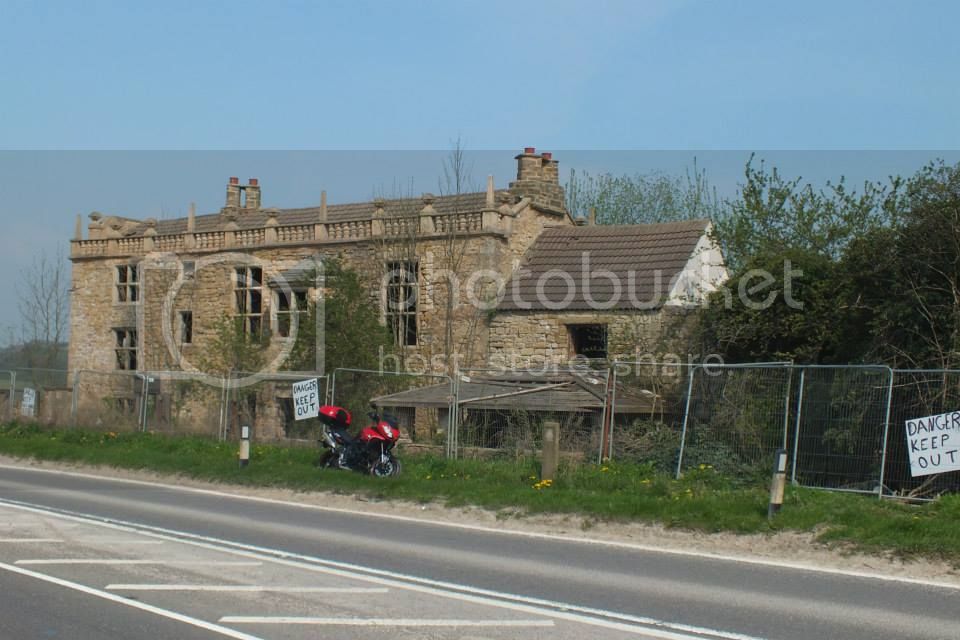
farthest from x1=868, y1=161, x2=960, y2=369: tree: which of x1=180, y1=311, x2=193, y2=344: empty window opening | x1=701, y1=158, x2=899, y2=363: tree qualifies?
x1=180, y1=311, x2=193, y2=344: empty window opening

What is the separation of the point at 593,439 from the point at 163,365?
24361 mm

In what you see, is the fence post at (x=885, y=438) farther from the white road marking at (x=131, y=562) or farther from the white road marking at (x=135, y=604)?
the white road marking at (x=135, y=604)

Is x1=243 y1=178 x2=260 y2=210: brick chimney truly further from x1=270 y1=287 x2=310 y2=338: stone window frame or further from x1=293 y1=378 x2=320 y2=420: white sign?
x1=293 y1=378 x2=320 y2=420: white sign

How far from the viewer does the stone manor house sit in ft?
99.9

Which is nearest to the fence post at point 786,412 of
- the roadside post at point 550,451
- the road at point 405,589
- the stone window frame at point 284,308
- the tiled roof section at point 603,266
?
the roadside post at point 550,451

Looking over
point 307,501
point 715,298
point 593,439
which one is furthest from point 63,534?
point 715,298

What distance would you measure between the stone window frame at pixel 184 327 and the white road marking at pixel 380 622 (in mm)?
32444

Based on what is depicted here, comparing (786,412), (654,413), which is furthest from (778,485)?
(654,413)

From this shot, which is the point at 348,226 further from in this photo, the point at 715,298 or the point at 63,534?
the point at 63,534

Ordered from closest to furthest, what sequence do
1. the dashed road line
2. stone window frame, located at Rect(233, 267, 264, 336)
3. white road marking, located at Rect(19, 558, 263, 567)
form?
the dashed road line < white road marking, located at Rect(19, 558, 263, 567) < stone window frame, located at Rect(233, 267, 264, 336)

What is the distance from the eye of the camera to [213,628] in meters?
8.41

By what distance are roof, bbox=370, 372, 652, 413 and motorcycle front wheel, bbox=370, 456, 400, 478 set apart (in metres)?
2.41

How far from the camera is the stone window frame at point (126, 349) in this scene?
41.7m

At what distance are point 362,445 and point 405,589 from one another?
9682 millimetres
